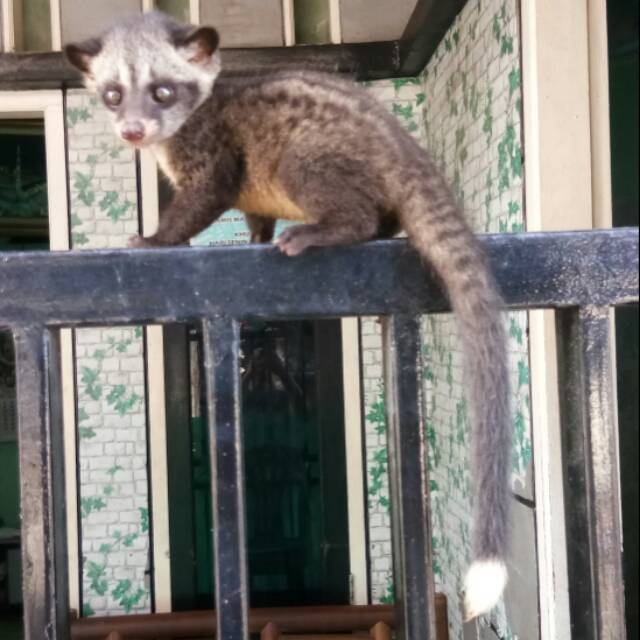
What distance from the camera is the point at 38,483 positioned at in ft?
2.71

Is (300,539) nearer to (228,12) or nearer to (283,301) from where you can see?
(228,12)

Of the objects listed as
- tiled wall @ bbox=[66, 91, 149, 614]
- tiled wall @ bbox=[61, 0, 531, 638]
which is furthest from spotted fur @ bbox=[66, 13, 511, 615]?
tiled wall @ bbox=[66, 91, 149, 614]

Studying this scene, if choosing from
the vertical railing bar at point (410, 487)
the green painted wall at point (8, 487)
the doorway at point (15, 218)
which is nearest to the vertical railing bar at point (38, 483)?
the vertical railing bar at point (410, 487)

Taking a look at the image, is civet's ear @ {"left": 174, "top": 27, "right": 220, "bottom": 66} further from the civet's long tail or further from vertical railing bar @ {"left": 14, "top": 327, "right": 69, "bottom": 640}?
vertical railing bar @ {"left": 14, "top": 327, "right": 69, "bottom": 640}

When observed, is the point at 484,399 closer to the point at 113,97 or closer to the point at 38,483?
the point at 38,483

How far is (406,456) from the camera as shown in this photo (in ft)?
2.72

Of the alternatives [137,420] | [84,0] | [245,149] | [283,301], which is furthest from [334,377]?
[283,301]

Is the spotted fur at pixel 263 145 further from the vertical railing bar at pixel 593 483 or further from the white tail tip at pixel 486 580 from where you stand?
the white tail tip at pixel 486 580

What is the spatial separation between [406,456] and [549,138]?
2228 millimetres

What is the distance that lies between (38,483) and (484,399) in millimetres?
527

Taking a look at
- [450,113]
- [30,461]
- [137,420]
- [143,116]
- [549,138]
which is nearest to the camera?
[30,461]

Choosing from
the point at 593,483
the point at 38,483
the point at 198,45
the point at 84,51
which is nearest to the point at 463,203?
the point at 198,45

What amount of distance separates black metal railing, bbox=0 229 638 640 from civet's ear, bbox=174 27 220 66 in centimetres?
131

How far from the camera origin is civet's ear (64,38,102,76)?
2.04 metres
